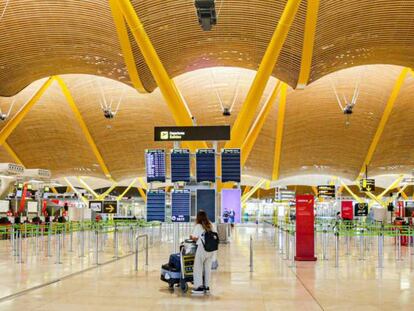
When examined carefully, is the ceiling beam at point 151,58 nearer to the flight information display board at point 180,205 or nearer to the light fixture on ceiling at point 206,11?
the flight information display board at point 180,205

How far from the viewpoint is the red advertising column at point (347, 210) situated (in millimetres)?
40866

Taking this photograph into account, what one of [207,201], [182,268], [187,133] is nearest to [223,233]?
[207,201]

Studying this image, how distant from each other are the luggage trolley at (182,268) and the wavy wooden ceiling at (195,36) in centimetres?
1317

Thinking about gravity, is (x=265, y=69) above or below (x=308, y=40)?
below

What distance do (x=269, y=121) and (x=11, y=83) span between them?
24953mm

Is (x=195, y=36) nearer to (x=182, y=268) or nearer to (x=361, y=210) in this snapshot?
(x=182, y=268)

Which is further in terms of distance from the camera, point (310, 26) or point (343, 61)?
point (343, 61)

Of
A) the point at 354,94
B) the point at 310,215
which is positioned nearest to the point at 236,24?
the point at 310,215

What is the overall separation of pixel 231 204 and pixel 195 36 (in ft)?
38.1

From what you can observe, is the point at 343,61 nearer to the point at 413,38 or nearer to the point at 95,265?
the point at 413,38

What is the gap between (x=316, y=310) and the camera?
883 cm

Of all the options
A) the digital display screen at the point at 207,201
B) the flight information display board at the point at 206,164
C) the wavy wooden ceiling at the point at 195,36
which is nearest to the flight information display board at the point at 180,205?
the digital display screen at the point at 207,201

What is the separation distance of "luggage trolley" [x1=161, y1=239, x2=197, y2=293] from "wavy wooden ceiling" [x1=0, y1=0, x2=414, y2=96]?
13.2m

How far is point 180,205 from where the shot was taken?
14648mm
